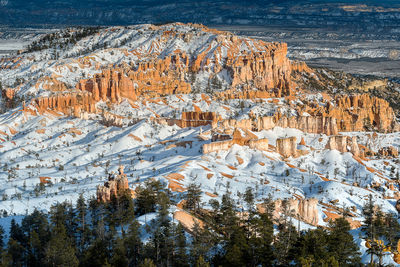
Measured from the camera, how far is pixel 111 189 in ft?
230

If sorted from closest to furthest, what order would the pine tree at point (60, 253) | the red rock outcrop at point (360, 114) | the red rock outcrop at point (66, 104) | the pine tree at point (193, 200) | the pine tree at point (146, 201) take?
the pine tree at point (60, 253)
the pine tree at point (146, 201)
the pine tree at point (193, 200)
the red rock outcrop at point (66, 104)
the red rock outcrop at point (360, 114)

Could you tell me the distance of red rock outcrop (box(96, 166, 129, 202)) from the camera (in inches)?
2721

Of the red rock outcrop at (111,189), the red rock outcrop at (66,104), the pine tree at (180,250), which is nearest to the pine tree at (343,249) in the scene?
the pine tree at (180,250)

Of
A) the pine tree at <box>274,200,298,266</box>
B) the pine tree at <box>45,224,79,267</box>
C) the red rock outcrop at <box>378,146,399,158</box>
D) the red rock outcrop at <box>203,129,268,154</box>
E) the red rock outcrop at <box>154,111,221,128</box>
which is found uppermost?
the pine tree at <box>45,224,79,267</box>

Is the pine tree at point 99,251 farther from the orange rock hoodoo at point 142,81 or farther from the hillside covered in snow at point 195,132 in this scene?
the orange rock hoodoo at point 142,81

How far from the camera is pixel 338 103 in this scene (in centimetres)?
16425

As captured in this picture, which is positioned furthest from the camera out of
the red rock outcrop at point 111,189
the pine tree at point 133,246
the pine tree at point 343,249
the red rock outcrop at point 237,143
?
→ the red rock outcrop at point 237,143

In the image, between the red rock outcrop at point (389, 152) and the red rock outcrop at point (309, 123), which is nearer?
the red rock outcrop at point (389, 152)

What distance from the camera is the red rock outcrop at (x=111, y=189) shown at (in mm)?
69125

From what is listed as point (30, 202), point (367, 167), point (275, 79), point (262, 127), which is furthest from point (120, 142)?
point (275, 79)

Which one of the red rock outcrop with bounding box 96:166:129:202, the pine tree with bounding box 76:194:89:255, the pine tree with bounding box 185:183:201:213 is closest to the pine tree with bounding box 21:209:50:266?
the pine tree with bounding box 76:194:89:255

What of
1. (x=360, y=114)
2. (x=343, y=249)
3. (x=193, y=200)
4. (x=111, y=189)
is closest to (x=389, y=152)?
(x=360, y=114)

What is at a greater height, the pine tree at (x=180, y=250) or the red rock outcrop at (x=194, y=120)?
the pine tree at (x=180, y=250)

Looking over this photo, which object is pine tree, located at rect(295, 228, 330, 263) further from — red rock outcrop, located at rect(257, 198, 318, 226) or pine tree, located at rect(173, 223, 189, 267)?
red rock outcrop, located at rect(257, 198, 318, 226)
